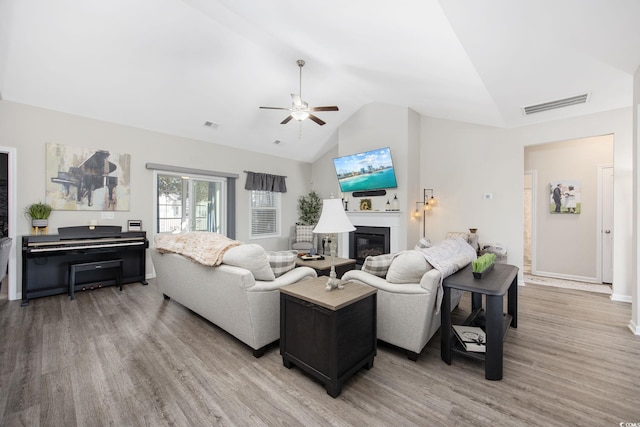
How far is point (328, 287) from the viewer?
6.79ft

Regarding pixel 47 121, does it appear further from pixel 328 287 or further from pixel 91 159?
pixel 328 287

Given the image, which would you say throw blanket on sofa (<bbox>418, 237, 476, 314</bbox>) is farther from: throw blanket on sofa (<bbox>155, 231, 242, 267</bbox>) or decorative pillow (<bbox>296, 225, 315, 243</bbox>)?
decorative pillow (<bbox>296, 225, 315, 243</bbox>)

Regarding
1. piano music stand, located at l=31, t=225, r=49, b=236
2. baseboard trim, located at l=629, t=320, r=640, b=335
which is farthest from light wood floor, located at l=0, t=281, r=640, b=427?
Answer: piano music stand, located at l=31, t=225, r=49, b=236

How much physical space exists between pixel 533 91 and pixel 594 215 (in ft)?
9.17

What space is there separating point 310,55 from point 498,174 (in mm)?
3642

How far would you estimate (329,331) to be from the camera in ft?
5.90

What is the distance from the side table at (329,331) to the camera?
1798 millimetres

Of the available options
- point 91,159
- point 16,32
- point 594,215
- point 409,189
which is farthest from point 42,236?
point 594,215

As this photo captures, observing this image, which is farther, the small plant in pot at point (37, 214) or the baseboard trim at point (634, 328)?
the small plant in pot at point (37, 214)

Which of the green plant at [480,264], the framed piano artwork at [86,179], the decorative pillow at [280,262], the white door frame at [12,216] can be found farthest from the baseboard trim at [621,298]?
the white door frame at [12,216]

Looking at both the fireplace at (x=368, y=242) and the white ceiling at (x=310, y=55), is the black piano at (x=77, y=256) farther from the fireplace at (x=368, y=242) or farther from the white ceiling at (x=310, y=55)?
the fireplace at (x=368, y=242)

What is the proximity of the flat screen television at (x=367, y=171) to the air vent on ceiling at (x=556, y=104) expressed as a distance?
2098 millimetres

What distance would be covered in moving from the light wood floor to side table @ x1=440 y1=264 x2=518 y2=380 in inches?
4.7

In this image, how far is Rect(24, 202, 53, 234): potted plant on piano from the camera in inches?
149
